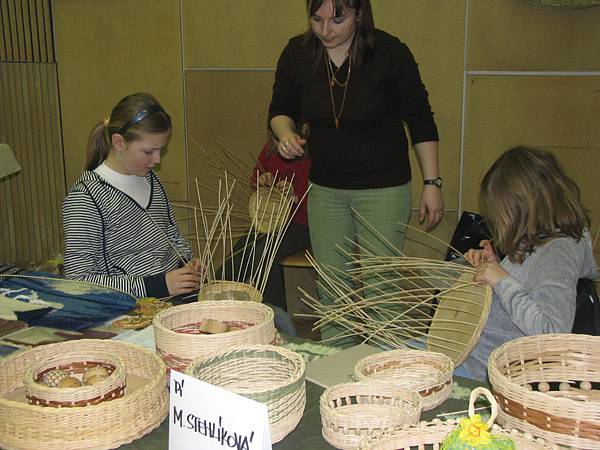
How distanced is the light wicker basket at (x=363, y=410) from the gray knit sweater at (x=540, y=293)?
1.79 ft

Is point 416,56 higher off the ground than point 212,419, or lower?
higher

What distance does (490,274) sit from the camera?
1.60m

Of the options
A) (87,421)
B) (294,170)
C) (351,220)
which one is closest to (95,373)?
(87,421)

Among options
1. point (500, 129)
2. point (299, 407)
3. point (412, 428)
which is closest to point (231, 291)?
point (299, 407)

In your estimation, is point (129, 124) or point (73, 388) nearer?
point (73, 388)

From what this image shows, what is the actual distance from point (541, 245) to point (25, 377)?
116 centimetres

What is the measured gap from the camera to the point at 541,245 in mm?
1670

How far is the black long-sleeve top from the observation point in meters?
2.27

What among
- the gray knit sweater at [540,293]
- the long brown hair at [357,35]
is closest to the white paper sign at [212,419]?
the gray knit sweater at [540,293]

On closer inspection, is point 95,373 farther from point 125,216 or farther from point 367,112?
point 367,112

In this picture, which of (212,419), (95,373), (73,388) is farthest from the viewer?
(95,373)

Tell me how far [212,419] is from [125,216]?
1.38 m

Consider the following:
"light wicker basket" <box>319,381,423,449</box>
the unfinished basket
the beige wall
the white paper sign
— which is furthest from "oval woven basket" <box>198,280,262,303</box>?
the beige wall

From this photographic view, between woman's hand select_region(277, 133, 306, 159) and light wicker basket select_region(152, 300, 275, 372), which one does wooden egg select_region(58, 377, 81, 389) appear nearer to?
light wicker basket select_region(152, 300, 275, 372)
